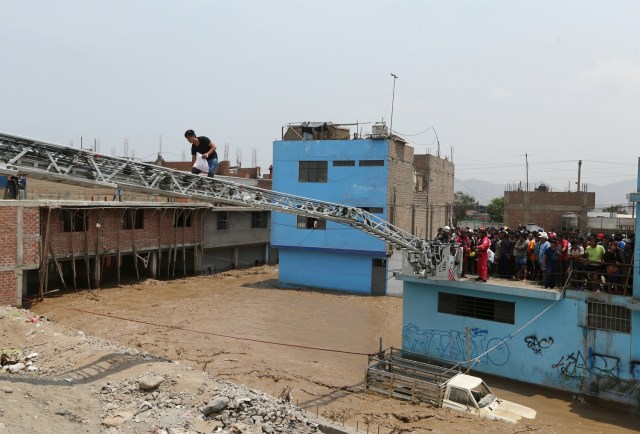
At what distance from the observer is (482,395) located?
1236cm

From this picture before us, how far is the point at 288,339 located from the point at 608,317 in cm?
1109

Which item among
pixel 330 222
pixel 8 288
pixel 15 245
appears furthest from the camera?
pixel 330 222

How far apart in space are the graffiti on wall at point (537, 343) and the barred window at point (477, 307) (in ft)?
2.06

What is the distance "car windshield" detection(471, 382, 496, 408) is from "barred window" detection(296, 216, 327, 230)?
1660 centimetres

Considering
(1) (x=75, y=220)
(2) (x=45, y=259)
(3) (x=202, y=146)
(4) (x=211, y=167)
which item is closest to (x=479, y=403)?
(4) (x=211, y=167)

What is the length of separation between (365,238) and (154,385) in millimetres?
17991

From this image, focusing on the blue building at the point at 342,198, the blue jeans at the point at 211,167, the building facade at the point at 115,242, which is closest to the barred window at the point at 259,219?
the building facade at the point at 115,242

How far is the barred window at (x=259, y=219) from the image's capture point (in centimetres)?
3781

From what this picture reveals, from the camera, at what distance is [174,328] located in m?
20.5

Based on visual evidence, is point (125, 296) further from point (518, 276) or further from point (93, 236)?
point (518, 276)

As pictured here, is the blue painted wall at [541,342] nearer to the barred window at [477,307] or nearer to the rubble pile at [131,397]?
the barred window at [477,307]

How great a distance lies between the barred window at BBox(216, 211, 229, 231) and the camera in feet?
114

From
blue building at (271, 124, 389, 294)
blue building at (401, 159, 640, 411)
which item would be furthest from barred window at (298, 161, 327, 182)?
blue building at (401, 159, 640, 411)

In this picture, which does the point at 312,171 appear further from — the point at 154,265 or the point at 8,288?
the point at 8,288
